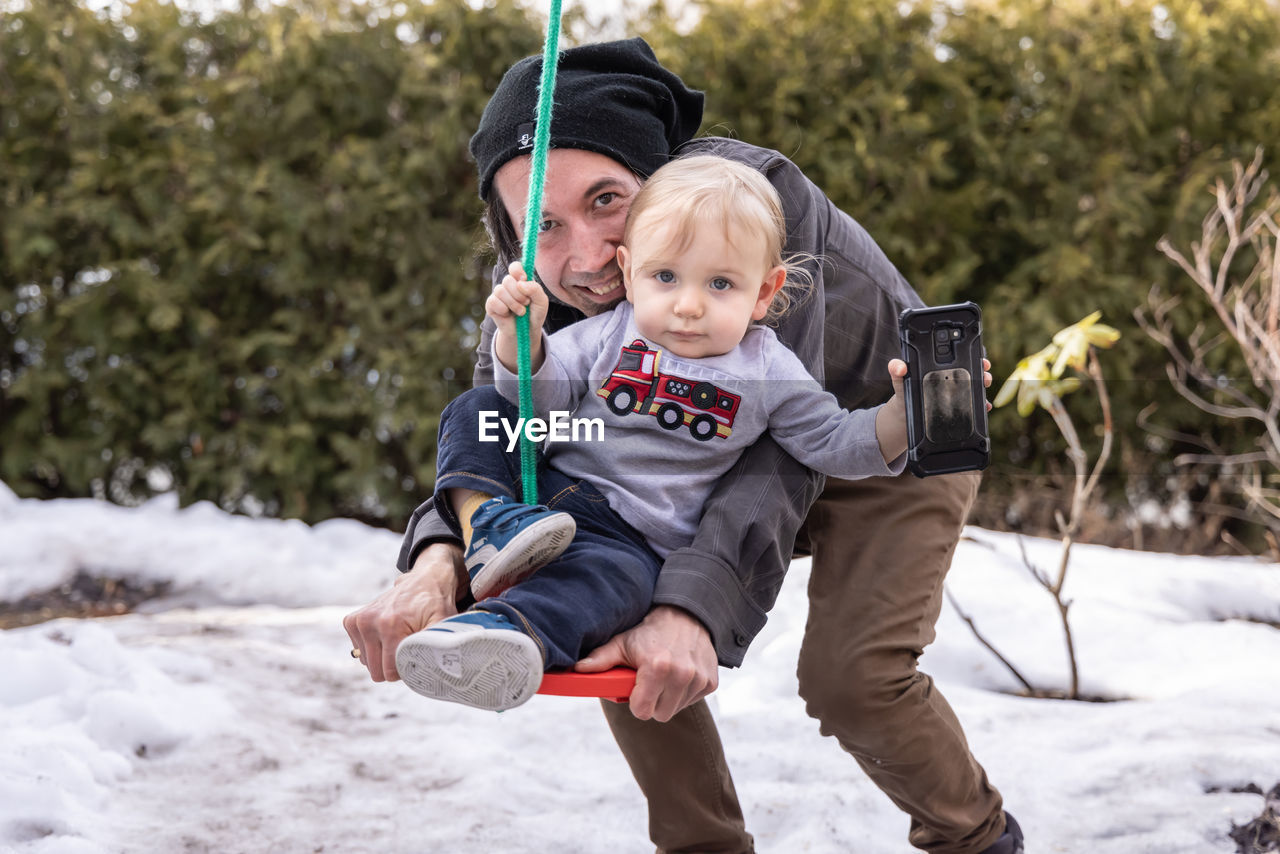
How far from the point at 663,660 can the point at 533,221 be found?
2.11ft

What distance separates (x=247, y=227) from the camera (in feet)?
18.7

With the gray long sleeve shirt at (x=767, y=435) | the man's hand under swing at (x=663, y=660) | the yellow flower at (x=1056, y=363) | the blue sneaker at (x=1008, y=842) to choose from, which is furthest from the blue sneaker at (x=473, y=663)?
the yellow flower at (x=1056, y=363)

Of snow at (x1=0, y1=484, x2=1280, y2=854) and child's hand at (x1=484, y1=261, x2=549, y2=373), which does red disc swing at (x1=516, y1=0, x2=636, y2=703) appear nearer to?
child's hand at (x1=484, y1=261, x2=549, y2=373)

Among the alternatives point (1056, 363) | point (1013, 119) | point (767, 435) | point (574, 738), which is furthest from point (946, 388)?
point (1013, 119)

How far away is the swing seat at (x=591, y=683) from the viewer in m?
1.54

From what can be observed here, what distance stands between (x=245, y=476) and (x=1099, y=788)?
439 cm

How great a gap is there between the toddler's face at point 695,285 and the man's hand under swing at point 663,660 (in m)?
0.40

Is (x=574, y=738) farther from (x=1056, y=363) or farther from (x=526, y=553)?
(x=526, y=553)

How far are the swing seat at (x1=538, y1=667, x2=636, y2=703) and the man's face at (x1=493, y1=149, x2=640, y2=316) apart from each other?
0.66 meters

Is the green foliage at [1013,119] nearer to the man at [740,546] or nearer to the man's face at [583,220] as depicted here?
the man at [740,546]

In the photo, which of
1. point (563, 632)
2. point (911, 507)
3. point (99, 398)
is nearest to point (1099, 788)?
point (911, 507)

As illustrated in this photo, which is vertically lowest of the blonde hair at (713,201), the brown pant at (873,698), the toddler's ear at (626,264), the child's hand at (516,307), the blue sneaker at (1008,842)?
the blue sneaker at (1008,842)

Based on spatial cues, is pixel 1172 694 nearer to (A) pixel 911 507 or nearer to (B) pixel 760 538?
(A) pixel 911 507

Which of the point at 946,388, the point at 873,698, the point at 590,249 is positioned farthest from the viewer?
the point at 873,698
